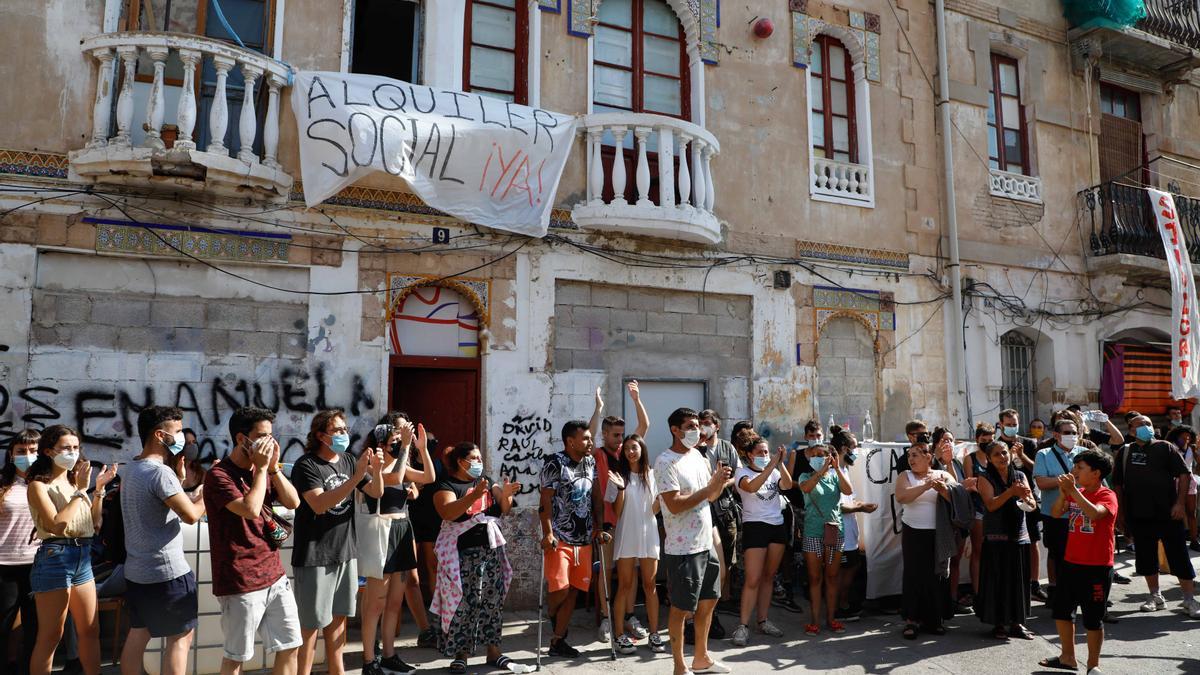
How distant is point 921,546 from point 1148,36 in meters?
10.8

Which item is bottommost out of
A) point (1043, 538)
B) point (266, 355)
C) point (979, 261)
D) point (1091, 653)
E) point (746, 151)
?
point (1091, 653)

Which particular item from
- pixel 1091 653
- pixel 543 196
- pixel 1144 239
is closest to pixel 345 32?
pixel 543 196

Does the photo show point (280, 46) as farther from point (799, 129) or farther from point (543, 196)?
point (799, 129)

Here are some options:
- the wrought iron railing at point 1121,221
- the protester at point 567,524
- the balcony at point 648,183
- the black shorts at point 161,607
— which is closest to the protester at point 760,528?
the protester at point 567,524

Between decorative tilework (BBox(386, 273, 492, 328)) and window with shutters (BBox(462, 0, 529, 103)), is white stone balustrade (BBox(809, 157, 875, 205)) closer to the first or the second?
window with shutters (BBox(462, 0, 529, 103))

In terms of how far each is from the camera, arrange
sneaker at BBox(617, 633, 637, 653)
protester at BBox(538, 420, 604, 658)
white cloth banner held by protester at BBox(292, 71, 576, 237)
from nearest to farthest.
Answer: protester at BBox(538, 420, 604, 658) → sneaker at BBox(617, 633, 637, 653) → white cloth banner held by protester at BBox(292, 71, 576, 237)

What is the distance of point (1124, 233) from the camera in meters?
12.7

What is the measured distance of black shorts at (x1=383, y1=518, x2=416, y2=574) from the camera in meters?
6.10

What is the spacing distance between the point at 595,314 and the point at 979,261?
6103 millimetres

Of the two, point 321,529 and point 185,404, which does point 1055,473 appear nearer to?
point 321,529

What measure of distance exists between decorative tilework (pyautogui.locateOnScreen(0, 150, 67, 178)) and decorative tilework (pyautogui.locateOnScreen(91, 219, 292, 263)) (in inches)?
20.2

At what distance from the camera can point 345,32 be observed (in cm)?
855

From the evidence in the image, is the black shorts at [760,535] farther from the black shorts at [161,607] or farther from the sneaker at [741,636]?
the black shorts at [161,607]

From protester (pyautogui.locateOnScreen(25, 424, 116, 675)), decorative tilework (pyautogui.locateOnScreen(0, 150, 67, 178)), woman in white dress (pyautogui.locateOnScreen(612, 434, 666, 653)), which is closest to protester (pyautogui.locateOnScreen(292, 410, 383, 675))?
protester (pyautogui.locateOnScreen(25, 424, 116, 675))
